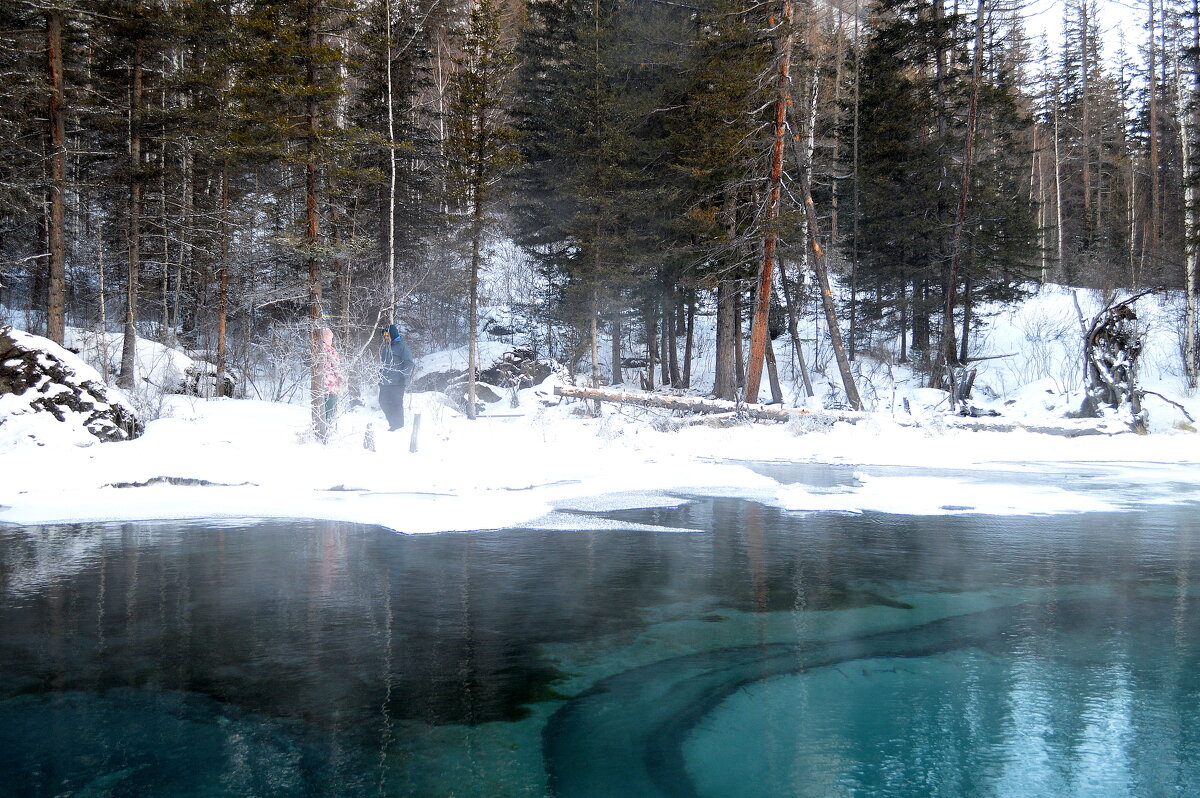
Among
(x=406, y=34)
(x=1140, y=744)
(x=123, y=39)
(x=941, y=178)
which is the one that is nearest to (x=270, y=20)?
(x=123, y=39)

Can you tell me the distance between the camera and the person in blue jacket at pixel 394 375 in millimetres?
15070

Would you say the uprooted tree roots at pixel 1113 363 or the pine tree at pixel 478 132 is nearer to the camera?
the uprooted tree roots at pixel 1113 363

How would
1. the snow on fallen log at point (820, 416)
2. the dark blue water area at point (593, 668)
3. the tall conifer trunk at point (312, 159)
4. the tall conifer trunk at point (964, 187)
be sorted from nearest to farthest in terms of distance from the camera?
1. the dark blue water area at point (593, 668)
2. the snow on fallen log at point (820, 416)
3. the tall conifer trunk at point (312, 159)
4. the tall conifer trunk at point (964, 187)

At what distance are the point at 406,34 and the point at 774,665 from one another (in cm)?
2782

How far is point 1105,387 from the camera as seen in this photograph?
1677 cm

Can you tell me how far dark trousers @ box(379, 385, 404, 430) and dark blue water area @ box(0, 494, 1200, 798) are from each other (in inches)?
311

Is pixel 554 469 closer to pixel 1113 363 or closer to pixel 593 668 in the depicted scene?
pixel 593 668

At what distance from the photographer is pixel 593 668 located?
4.43m

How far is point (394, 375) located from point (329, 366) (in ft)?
4.75

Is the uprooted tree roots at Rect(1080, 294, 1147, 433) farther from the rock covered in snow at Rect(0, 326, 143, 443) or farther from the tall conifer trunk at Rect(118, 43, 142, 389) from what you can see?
the tall conifer trunk at Rect(118, 43, 142, 389)

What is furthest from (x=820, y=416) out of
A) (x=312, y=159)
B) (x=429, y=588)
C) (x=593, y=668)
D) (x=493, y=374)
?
(x=493, y=374)

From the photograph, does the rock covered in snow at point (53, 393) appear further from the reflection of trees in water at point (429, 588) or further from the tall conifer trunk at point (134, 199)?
the tall conifer trunk at point (134, 199)

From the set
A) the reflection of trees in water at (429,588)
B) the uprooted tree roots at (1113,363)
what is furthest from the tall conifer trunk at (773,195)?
the reflection of trees in water at (429,588)

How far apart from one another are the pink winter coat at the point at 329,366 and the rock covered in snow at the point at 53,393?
9.98 feet
